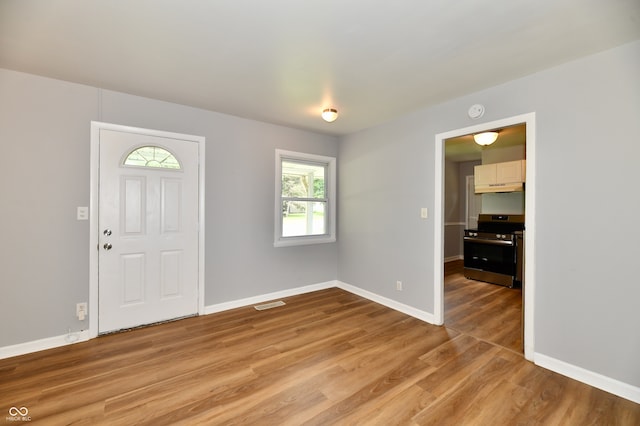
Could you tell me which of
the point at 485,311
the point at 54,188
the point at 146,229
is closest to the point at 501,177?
the point at 485,311

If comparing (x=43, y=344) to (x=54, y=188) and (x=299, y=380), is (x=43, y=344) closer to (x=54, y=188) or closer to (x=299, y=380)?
(x=54, y=188)

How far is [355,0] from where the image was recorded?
1.54 meters

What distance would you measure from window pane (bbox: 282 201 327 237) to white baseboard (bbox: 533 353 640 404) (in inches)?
119

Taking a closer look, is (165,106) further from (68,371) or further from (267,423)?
(267,423)

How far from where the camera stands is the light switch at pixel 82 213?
265 cm

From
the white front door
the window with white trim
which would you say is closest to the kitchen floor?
the window with white trim

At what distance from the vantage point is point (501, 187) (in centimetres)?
472

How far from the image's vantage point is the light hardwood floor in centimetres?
174

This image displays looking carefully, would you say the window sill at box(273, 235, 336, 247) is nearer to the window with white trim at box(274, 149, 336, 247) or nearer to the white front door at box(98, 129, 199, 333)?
the window with white trim at box(274, 149, 336, 247)

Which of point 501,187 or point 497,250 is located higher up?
point 501,187

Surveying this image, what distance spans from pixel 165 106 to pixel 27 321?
2.43 m

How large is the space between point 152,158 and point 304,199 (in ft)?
6.81

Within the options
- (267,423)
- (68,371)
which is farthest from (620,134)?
(68,371)

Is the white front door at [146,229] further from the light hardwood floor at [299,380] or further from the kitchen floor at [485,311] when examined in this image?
the kitchen floor at [485,311]
